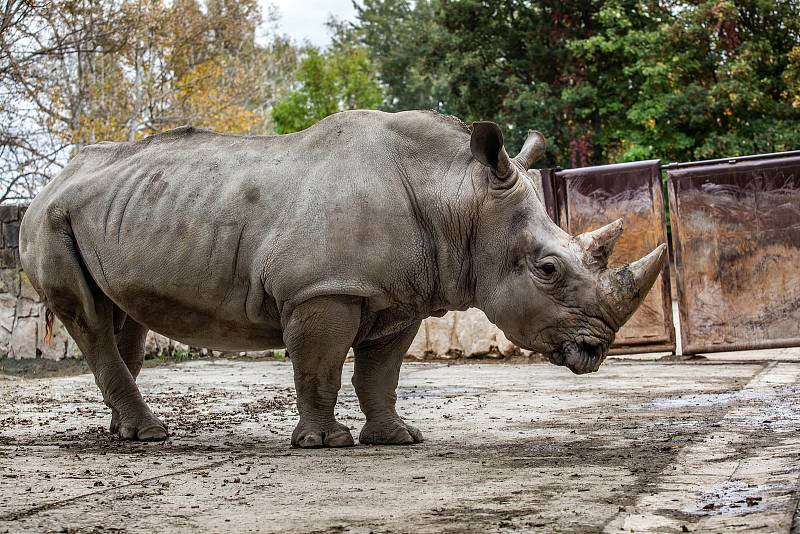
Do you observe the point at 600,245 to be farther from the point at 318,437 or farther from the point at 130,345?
the point at 130,345

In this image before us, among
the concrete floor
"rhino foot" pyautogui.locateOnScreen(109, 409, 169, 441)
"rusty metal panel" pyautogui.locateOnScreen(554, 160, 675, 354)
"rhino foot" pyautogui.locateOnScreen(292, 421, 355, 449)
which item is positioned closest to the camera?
the concrete floor

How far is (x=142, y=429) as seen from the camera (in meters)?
6.50

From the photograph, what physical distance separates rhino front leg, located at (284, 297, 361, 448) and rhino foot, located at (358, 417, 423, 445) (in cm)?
22

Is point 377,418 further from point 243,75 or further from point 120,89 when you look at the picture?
point 243,75

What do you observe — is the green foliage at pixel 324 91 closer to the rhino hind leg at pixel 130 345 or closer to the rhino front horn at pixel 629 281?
the rhino hind leg at pixel 130 345

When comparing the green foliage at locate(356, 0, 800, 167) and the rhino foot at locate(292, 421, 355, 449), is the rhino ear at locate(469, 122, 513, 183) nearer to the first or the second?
the rhino foot at locate(292, 421, 355, 449)

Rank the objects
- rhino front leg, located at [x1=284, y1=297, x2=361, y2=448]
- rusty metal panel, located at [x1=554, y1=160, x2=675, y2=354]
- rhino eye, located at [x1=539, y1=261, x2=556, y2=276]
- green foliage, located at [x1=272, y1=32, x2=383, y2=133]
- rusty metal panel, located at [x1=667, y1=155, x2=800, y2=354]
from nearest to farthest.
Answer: rhino eye, located at [x1=539, y1=261, x2=556, y2=276] < rhino front leg, located at [x1=284, y1=297, x2=361, y2=448] < rusty metal panel, located at [x1=667, y1=155, x2=800, y2=354] < rusty metal panel, located at [x1=554, y1=160, x2=675, y2=354] < green foliage, located at [x1=272, y1=32, x2=383, y2=133]

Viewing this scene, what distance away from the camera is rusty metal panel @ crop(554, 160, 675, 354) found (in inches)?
443

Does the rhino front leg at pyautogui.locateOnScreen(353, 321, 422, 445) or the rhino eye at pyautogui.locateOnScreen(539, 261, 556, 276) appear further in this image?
the rhino front leg at pyautogui.locateOnScreen(353, 321, 422, 445)

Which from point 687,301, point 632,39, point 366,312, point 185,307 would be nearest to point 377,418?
point 366,312

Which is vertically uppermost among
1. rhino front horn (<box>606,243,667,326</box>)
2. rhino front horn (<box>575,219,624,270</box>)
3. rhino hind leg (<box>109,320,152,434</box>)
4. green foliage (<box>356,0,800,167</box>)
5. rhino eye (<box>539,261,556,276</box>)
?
green foliage (<box>356,0,800,167</box>)

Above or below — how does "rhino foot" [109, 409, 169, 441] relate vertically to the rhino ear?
below

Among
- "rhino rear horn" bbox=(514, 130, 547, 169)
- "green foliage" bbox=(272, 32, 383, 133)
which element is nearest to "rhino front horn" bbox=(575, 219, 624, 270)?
"rhino rear horn" bbox=(514, 130, 547, 169)

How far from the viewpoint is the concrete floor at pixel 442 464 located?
12.8 ft
